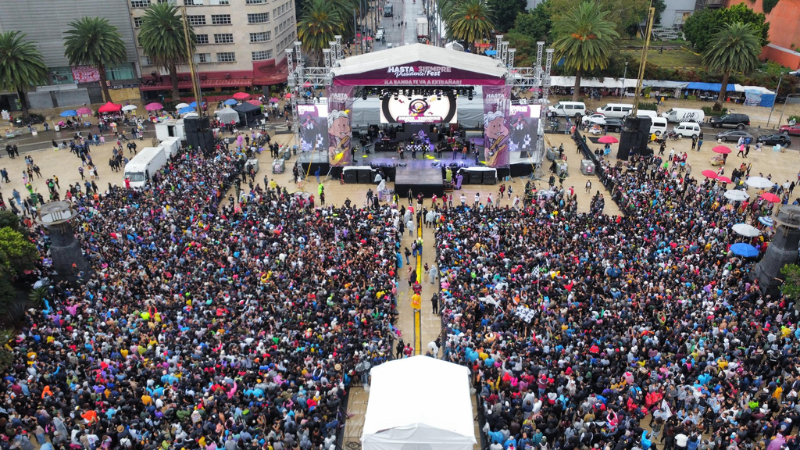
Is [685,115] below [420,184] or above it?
above

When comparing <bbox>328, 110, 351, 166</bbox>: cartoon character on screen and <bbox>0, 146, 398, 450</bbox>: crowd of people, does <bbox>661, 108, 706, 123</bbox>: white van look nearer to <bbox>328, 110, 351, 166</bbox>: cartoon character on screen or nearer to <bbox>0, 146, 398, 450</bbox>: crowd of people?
<bbox>328, 110, 351, 166</bbox>: cartoon character on screen

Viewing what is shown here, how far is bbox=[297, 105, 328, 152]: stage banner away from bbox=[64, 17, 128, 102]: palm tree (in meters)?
24.5

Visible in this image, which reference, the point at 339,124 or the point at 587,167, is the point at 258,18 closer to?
the point at 339,124

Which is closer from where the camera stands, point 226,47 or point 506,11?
point 226,47

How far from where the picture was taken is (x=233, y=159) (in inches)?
1517

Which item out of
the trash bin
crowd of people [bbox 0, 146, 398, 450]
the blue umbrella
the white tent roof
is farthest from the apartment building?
the blue umbrella

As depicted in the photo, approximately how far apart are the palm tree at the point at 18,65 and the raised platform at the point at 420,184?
111 ft

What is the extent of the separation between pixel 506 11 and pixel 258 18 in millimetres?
36090

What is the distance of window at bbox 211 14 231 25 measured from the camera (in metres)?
56.3

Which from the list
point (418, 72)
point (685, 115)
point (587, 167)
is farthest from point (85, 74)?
point (685, 115)

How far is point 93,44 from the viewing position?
50.9 meters

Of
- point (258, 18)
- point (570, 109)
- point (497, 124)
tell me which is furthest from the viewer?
point (258, 18)

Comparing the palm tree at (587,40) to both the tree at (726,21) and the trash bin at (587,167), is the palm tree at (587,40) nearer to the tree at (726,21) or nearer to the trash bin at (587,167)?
the tree at (726,21)

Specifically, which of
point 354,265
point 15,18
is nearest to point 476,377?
point 354,265
